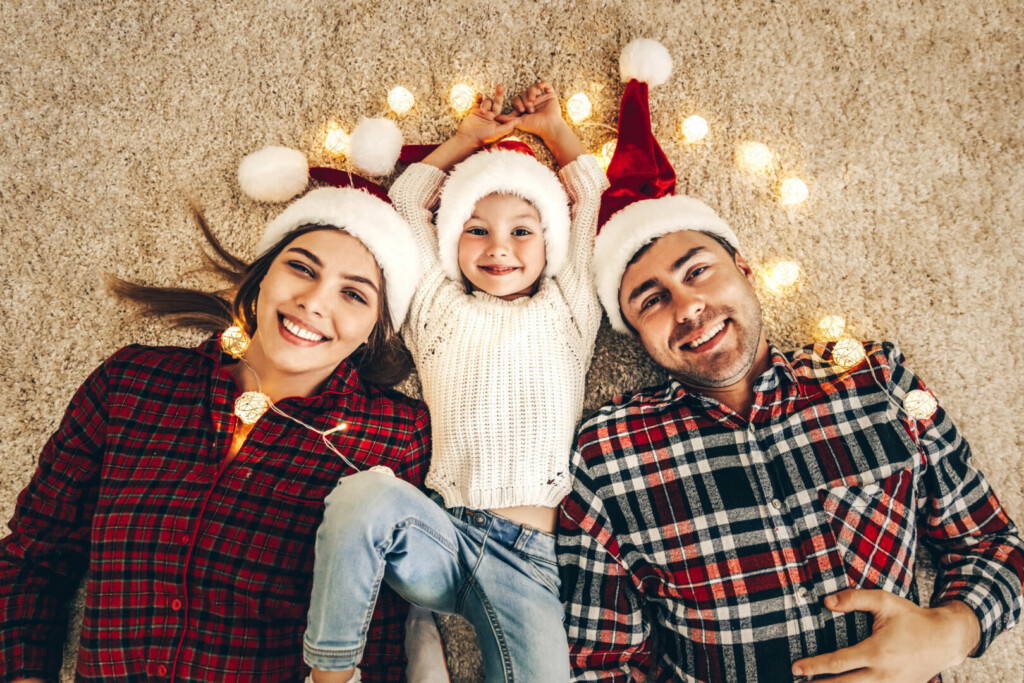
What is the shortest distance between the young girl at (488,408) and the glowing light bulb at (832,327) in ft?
1.88

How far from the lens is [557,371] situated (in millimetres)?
1376

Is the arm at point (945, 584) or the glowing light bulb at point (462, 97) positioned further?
the glowing light bulb at point (462, 97)

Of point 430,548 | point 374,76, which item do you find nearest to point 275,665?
point 430,548

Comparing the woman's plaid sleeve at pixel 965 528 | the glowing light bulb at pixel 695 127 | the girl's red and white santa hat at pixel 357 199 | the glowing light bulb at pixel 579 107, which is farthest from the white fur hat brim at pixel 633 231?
the woman's plaid sleeve at pixel 965 528

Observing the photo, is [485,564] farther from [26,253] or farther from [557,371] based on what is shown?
[26,253]

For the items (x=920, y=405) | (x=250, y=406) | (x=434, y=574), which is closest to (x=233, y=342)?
(x=250, y=406)

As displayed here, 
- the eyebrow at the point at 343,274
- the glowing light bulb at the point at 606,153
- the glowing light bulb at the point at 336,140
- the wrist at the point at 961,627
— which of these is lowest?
the wrist at the point at 961,627

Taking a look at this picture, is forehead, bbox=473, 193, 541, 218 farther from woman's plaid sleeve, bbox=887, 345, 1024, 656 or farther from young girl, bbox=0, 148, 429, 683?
woman's plaid sleeve, bbox=887, 345, 1024, 656

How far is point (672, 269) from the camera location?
1295 mm

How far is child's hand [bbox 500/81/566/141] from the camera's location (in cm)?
157

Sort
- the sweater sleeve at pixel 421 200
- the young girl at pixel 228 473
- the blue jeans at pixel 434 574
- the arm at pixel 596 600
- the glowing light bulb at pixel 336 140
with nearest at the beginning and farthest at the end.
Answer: the blue jeans at pixel 434 574 < the young girl at pixel 228 473 < the arm at pixel 596 600 < the sweater sleeve at pixel 421 200 < the glowing light bulb at pixel 336 140

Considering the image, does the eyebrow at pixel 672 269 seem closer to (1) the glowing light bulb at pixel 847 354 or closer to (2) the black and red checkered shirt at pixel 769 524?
(2) the black and red checkered shirt at pixel 769 524

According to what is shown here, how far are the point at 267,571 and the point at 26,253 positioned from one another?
1.13 meters

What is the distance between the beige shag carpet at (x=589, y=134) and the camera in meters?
1.54
